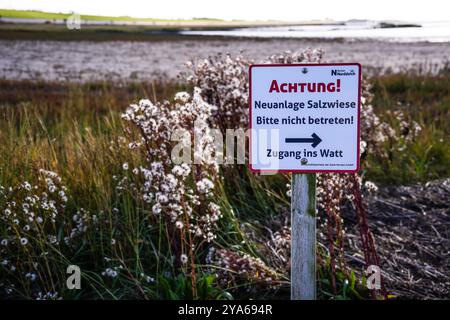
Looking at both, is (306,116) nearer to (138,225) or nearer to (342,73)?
(342,73)

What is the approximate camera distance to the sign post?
247 centimetres

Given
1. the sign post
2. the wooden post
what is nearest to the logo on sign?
the sign post

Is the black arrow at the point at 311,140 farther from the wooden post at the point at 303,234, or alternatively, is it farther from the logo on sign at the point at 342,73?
the logo on sign at the point at 342,73

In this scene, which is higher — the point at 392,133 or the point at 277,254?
the point at 392,133

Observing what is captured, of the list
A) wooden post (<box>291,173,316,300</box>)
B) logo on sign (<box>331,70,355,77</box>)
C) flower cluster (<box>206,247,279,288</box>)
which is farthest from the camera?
flower cluster (<box>206,247,279,288</box>)

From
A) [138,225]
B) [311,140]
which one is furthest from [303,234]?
[138,225]

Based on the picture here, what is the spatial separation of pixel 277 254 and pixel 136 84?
13137mm

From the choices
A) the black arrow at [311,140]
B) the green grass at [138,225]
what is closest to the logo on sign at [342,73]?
the black arrow at [311,140]

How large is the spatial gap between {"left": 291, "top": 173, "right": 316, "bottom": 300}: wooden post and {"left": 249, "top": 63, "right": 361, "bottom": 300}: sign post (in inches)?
3.2

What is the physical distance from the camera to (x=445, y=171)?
5395mm

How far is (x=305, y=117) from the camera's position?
248 cm

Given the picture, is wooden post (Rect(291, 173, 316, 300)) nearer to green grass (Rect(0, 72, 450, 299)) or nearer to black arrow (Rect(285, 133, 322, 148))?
black arrow (Rect(285, 133, 322, 148))
